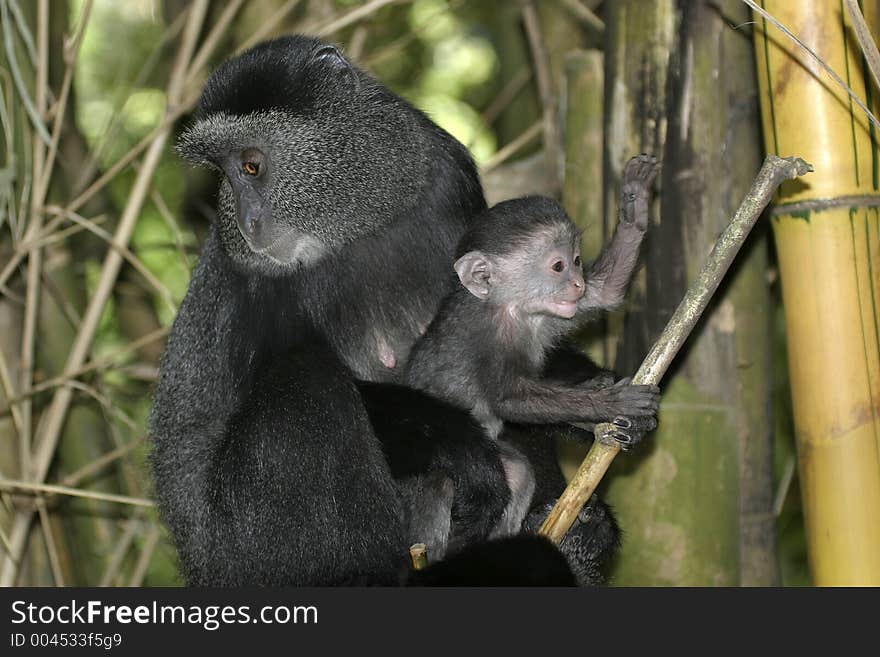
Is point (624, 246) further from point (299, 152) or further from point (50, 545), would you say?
point (50, 545)

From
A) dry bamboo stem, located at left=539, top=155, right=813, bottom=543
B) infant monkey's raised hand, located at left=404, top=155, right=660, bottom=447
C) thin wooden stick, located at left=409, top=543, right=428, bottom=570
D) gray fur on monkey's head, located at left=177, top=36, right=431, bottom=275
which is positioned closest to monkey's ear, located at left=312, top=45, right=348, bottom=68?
gray fur on monkey's head, located at left=177, top=36, right=431, bottom=275

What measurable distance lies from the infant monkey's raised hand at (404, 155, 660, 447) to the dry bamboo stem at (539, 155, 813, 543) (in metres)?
0.47

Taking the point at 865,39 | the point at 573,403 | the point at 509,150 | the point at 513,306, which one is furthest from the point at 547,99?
the point at 865,39

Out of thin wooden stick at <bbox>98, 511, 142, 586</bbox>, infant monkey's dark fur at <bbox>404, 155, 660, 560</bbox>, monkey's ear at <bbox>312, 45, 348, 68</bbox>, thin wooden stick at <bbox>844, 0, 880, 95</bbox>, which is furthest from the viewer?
thin wooden stick at <bbox>98, 511, 142, 586</bbox>

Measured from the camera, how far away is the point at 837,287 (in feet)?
11.2

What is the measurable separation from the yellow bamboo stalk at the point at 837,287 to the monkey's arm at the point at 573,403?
0.52m

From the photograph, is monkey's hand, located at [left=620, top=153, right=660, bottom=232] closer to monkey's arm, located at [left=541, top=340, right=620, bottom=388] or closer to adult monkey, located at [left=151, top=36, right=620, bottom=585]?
monkey's arm, located at [left=541, top=340, right=620, bottom=388]

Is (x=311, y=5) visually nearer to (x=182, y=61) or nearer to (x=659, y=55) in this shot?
(x=182, y=61)

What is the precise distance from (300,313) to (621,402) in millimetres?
1167

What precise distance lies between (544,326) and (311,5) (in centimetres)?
324

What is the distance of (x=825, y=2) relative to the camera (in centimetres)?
342

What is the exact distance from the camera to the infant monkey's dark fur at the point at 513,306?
12.5 ft

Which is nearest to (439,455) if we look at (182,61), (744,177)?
(744,177)

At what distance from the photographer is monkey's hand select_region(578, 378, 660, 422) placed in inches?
133
